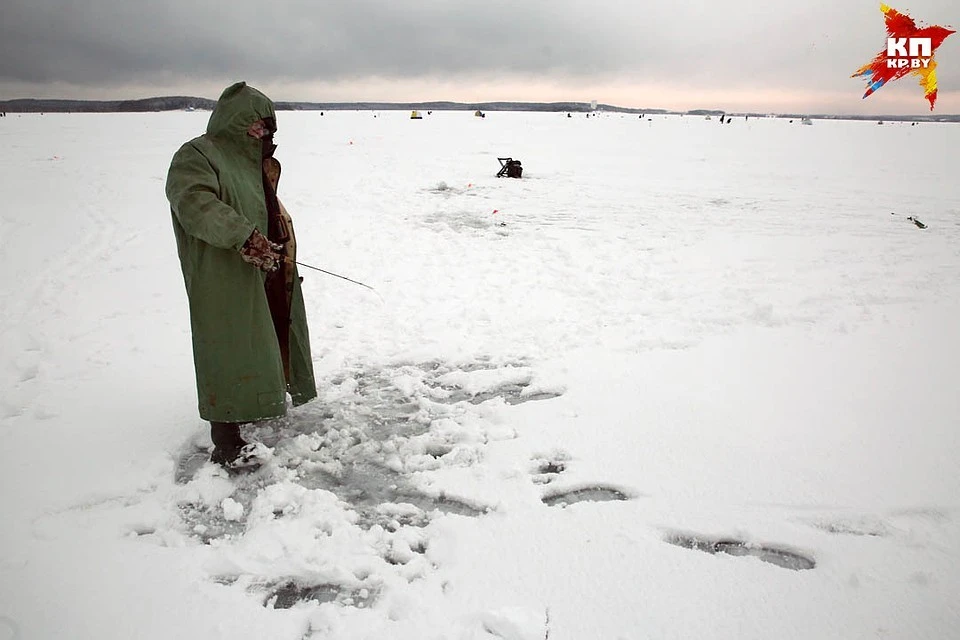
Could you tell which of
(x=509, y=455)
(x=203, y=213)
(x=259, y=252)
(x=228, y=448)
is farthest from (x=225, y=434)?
(x=509, y=455)

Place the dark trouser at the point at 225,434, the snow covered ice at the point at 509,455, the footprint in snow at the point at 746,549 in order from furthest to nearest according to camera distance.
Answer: the dark trouser at the point at 225,434
the footprint in snow at the point at 746,549
the snow covered ice at the point at 509,455

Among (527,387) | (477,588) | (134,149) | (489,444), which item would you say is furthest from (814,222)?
(134,149)

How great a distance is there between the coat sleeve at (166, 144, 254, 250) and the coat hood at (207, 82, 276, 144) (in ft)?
1.01

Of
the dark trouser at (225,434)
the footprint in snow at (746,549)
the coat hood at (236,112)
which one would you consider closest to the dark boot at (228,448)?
the dark trouser at (225,434)

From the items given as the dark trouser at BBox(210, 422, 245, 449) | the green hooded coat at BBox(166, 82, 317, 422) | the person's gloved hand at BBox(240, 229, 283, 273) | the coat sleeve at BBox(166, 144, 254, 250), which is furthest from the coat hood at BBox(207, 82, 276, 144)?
the dark trouser at BBox(210, 422, 245, 449)

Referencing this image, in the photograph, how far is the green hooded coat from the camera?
236 centimetres

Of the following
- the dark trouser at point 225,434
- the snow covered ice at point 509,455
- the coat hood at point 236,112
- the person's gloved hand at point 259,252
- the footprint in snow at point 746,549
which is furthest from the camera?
the dark trouser at point 225,434

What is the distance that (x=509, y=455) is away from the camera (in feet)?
9.99

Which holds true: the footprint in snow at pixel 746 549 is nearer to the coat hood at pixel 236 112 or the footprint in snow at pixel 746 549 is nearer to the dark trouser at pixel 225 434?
the dark trouser at pixel 225 434

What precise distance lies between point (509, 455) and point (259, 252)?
1.66 m

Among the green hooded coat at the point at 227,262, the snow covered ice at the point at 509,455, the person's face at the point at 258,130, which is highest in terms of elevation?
the person's face at the point at 258,130

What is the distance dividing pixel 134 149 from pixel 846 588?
921 inches

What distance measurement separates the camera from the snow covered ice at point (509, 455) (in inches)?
81.3

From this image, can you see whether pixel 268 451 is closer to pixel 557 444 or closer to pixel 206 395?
pixel 206 395
